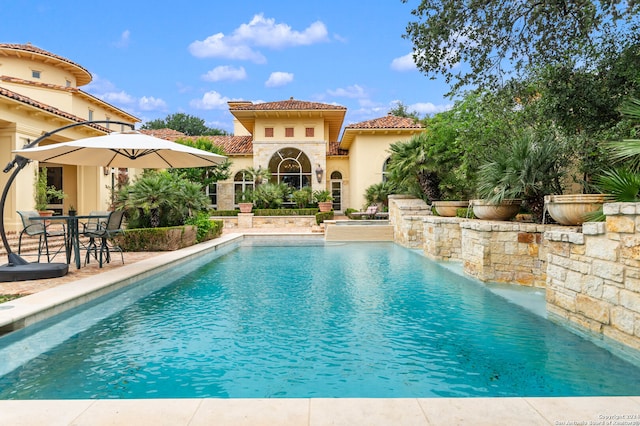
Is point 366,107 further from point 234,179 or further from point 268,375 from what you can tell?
point 268,375

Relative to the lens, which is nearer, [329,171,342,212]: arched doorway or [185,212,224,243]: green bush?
[185,212,224,243]: green bush

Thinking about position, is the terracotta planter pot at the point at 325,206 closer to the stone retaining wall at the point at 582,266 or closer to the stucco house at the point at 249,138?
the stucco house at the point at 249,138

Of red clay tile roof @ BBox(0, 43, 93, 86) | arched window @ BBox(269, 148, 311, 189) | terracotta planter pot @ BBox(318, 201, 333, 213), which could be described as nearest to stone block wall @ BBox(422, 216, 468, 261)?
terracotta planter pot @ BBox(318, 201, 333, 213)

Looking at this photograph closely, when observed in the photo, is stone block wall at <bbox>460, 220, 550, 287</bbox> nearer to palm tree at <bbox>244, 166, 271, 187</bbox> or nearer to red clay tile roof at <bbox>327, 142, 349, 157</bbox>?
palm tree at <bbox>244, 166, 271, 187</bbox>

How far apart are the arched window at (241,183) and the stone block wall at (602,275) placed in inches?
909

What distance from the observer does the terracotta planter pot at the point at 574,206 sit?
561cm

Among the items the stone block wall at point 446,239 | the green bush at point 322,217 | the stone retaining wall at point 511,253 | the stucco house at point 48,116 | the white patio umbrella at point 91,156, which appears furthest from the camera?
the green bush at point 322,217

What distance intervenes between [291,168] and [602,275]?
2334cm

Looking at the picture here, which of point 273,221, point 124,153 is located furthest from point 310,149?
point 124,153

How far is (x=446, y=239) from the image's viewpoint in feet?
35.0

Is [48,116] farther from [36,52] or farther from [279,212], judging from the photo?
[279,212]

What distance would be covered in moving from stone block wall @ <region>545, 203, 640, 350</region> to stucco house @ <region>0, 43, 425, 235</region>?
14988 mm

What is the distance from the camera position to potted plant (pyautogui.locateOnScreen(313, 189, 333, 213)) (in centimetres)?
2402

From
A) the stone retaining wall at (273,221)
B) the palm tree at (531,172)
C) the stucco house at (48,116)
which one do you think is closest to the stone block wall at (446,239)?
the palm tree at (531,172)
